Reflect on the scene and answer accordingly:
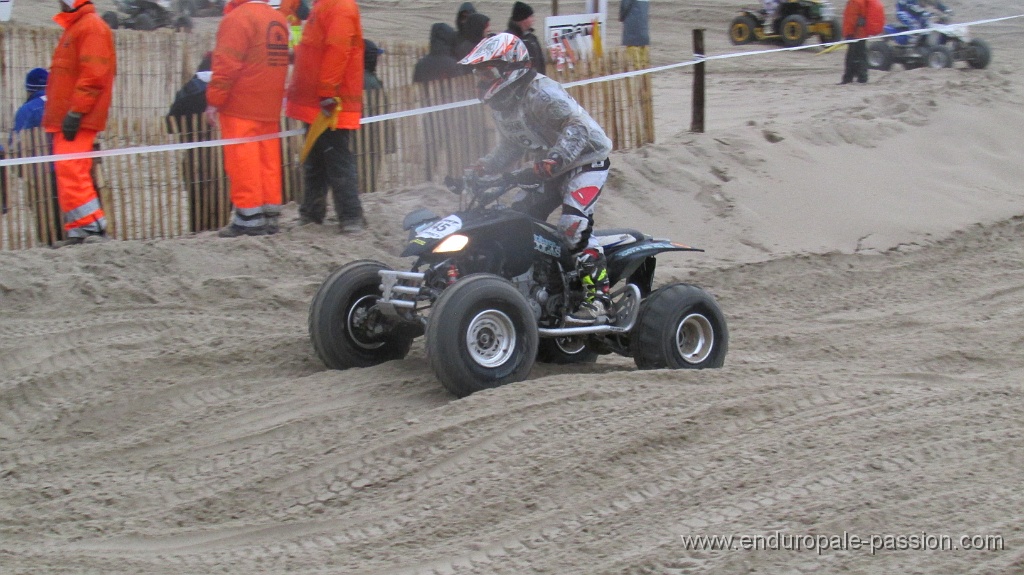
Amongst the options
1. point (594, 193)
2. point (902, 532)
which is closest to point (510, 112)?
point (594, 193)

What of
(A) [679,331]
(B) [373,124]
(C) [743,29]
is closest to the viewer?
(A) [679,331]

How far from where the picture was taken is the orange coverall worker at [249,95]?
27.2 feet

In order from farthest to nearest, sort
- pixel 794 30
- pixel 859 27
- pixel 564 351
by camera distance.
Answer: pixel 794 30
pixel 859 27
pixel 564 351

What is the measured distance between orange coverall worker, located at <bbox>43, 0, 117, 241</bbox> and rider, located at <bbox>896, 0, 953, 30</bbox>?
553 inches

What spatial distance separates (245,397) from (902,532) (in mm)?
3394

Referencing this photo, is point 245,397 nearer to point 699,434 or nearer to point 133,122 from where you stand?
point 699,434

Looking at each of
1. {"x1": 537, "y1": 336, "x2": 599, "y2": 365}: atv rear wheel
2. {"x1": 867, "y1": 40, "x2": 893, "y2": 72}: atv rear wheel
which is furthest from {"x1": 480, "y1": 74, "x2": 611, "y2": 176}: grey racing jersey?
{"x1": 867, "y1": 40, "x2": 893, "y2": 72}: atv rear wheel

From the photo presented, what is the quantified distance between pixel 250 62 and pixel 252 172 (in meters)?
0.80

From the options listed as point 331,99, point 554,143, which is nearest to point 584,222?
point 554,143

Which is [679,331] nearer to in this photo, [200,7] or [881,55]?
[881,55]

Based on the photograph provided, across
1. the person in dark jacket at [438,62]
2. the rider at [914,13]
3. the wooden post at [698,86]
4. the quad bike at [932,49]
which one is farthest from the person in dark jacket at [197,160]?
the rider at [914,13]

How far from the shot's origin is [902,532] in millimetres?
4281

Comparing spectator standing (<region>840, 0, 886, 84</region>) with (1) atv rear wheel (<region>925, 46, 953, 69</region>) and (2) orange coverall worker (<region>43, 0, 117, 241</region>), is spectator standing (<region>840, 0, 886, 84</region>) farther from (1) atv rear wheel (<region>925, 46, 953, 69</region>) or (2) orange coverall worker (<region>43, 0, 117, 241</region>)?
(2) orange coverall worker (<region>43, 0, 117, 241</region>)

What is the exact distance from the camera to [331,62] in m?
8.38
